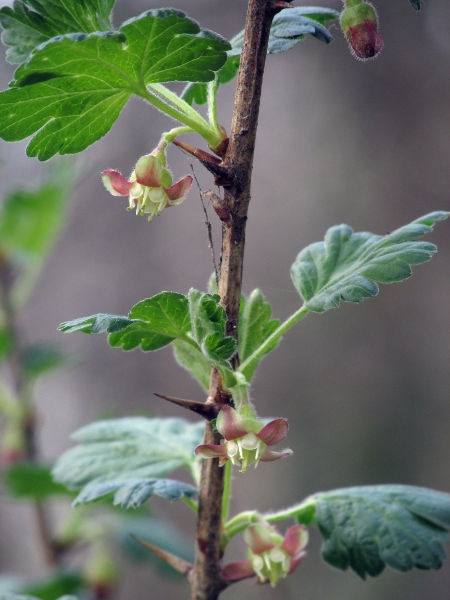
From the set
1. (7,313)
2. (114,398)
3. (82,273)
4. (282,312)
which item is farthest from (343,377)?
(7,313)

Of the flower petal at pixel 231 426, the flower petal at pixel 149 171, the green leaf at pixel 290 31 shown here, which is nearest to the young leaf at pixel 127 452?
the flower petal at pixel 231 426

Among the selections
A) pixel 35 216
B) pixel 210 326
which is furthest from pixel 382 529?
pixel 35 216

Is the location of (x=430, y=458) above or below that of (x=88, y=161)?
below

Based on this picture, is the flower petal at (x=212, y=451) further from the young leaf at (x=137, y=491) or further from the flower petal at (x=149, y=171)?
the flower petal at (x=149, y=171)

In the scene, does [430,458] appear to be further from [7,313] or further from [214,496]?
[214,496]

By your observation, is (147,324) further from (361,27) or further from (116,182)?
(361,27)

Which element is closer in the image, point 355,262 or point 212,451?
point 212,451

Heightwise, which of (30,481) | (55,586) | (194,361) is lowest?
(55,586)
